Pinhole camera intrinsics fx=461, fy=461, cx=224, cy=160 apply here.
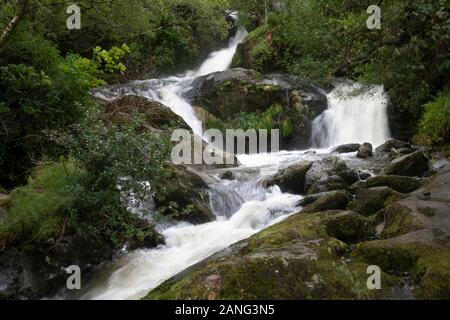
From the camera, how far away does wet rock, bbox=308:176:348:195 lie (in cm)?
892

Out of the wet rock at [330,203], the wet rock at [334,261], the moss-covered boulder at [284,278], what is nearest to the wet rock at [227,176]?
the wet rock at [330,203]

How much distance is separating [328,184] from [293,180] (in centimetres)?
125

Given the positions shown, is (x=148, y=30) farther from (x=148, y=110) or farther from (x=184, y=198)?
(x=184, y=198)

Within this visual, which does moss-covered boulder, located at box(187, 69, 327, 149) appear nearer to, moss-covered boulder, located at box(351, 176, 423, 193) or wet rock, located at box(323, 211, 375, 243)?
moss-covered boulder, located at box(351, 176, 423, 193)

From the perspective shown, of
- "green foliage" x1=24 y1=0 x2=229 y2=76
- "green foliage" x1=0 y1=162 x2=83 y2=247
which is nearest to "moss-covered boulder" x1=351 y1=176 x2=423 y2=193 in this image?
"green foliage" x1=0 y1=162 x2=83 y2=247

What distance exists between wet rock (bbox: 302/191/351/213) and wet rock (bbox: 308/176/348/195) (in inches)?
51.1

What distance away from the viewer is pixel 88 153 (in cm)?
663

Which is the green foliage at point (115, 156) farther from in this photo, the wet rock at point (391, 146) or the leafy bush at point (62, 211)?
the wet rock at point (391, 146)

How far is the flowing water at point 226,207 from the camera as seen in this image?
659cm

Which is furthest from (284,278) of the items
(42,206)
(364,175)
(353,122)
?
(353,122)

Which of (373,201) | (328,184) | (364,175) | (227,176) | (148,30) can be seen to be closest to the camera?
(373,201)

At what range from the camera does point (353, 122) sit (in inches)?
640
